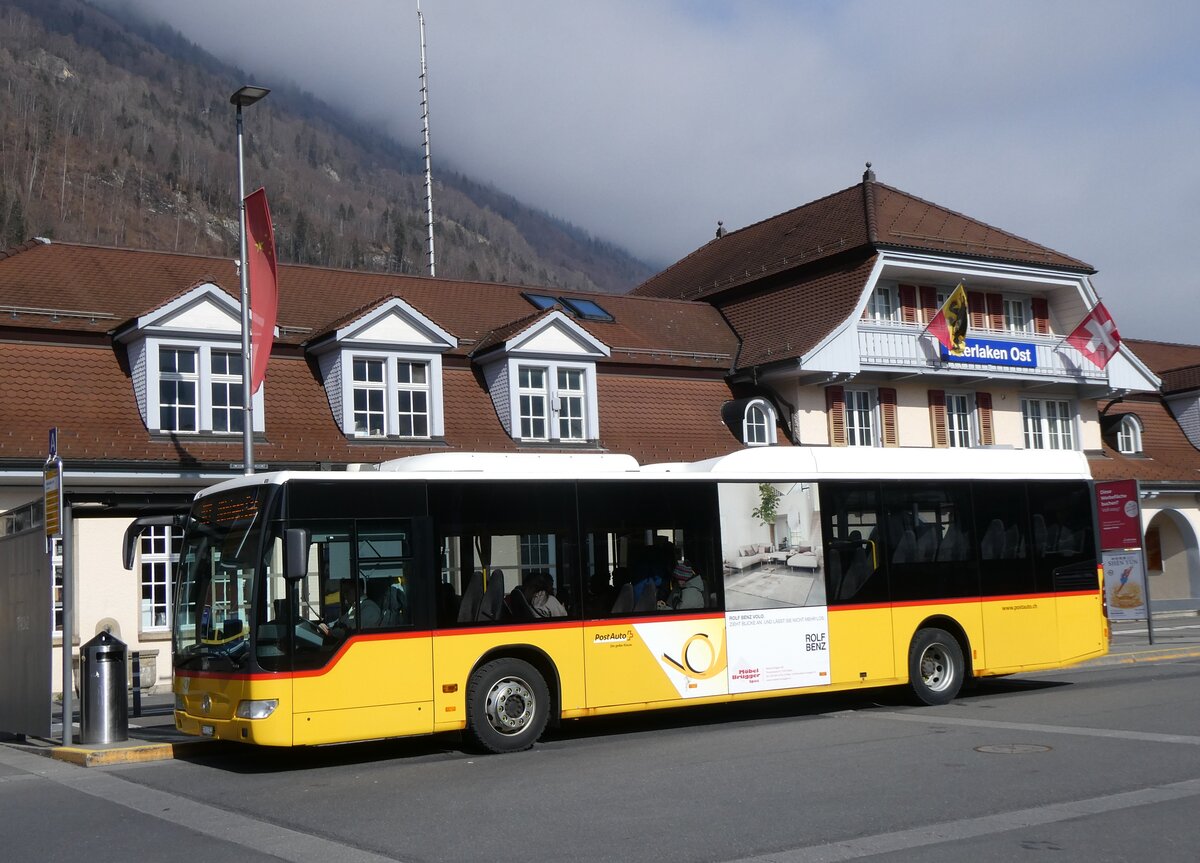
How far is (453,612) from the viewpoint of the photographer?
512 inches

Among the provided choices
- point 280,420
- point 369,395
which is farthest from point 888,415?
point 280,420

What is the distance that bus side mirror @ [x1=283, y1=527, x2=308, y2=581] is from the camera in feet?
38.9

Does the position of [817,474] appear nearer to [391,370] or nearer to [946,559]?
[946,559]

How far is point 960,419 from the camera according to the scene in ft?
112

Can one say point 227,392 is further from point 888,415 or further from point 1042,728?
point 888,415

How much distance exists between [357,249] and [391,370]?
133544 millimetres

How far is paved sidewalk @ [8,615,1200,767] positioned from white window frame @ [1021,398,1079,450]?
6596mm

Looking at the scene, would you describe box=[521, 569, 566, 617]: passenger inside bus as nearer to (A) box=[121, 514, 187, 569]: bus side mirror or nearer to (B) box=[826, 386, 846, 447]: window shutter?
(A) box=[121, 514, 187, 569]: bus side mirror

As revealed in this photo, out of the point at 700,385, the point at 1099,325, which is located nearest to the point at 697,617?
the point at 700,385

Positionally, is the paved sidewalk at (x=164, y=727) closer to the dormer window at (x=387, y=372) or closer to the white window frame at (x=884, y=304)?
the dormer window at (x=387, y=372)

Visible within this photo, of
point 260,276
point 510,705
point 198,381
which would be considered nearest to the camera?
point 510,705

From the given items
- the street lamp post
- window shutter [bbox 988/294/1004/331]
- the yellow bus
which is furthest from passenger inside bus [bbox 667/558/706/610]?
window shutter [bbox 988/294/1004/331]

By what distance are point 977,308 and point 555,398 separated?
13.0 m

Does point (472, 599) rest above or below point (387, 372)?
below
